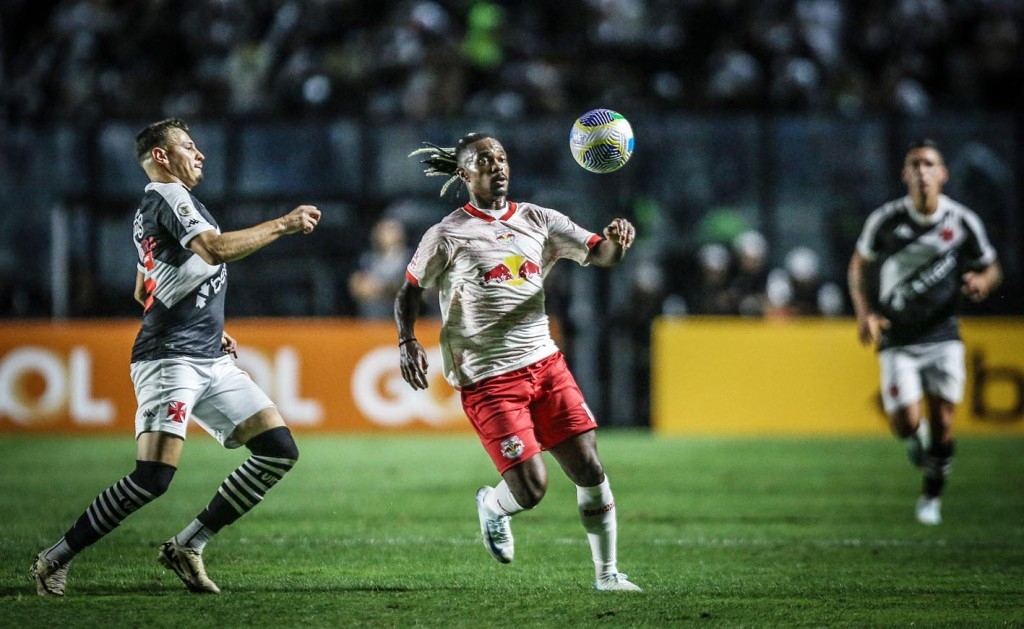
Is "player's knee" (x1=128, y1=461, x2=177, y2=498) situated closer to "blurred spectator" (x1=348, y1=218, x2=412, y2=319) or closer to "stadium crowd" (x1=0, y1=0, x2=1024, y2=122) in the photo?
"blurred spectator" (x1=348, y1=218, x2=412, y2=319)

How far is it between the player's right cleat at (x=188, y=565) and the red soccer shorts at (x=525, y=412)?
1505 millimetres

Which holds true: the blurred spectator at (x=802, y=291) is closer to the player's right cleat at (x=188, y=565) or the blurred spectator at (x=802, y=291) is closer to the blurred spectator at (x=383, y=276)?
the blurred spectator at (x=383, y=276)

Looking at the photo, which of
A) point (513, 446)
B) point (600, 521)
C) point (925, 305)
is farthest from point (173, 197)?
point (925, 305)

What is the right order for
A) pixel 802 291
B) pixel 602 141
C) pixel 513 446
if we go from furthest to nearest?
pixel 802 291
pixel 602 141
pixel 513 446

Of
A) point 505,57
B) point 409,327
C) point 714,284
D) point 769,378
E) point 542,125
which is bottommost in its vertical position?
point 769,378

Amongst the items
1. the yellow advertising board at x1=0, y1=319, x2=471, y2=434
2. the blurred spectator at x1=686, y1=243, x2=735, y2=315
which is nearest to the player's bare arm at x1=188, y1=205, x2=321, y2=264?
the yellow advertising board at x1=0, y1=319, x2=471, y2=434

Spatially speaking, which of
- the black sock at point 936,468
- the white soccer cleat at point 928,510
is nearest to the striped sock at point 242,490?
the white soccer cleat at point 928,510

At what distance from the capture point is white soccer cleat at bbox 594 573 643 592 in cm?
709

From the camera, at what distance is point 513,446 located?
22.9ft

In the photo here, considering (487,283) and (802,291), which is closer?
(487,283)

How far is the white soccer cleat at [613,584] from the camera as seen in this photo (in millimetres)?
7094

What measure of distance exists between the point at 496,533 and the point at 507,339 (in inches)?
41.1

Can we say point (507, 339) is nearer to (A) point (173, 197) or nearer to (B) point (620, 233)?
(B) point (620, 233)

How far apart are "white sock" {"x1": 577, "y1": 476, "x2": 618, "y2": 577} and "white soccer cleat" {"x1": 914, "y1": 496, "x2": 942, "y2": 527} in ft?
12.7
